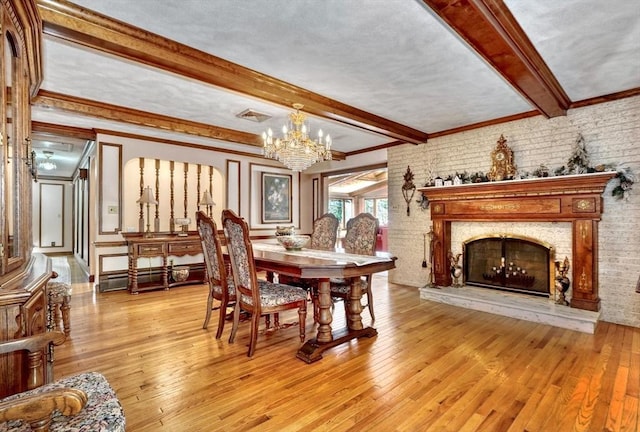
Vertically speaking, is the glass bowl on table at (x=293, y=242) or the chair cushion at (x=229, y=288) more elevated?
the glass bowl on table at (x=293, y=242)

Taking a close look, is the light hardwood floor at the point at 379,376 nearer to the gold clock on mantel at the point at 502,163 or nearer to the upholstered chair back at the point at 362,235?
the upholstered chair back at the point at 362,235

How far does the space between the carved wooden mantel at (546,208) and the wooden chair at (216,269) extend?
3.17 meters

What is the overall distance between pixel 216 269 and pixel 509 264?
3794 millimetres

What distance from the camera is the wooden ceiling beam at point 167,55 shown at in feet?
7.15

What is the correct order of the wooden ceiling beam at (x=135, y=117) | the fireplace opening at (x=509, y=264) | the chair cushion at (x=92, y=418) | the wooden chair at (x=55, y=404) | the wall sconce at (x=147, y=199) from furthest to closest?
the wall sconce at (x=147, y=199) < the fireplace opening at (x=509, y=264) < the wooden ceiling beam at (x=135, y=117) < the chair cushion at (x=92, y=418) < the wooden chair at (x=55, y=404)

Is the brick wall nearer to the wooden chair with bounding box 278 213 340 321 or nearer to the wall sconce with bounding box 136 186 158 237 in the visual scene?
the wooden chair with bounding box 278 213 340 321

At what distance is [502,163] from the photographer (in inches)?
172

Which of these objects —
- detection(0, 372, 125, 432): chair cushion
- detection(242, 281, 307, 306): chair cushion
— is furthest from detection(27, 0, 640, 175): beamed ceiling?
detection(0, 372, 125, 432): chair cushion

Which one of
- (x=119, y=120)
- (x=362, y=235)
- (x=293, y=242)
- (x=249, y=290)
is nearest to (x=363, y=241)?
Answer: (x=362, y=235)

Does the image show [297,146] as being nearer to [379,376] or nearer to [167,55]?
[167,55]

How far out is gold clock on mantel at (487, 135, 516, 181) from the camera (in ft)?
14.1

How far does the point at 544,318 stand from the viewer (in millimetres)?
3537

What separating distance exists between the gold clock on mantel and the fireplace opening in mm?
820

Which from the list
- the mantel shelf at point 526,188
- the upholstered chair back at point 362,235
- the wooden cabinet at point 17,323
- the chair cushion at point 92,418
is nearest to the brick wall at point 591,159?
the mantel shelf at point 526,188
